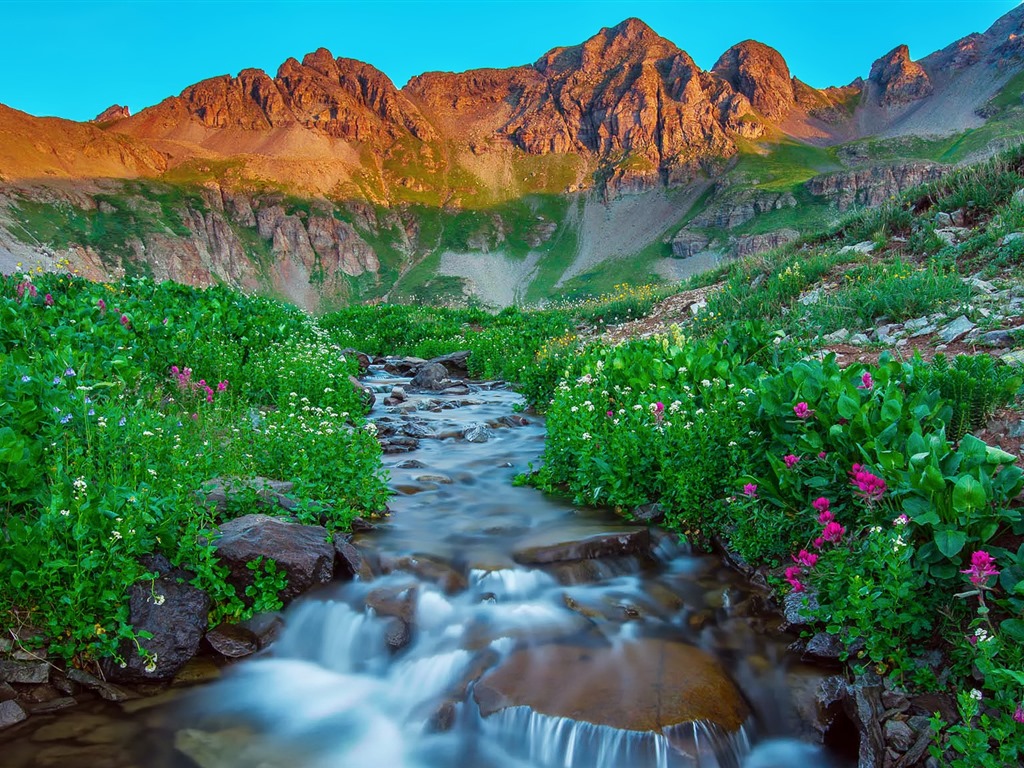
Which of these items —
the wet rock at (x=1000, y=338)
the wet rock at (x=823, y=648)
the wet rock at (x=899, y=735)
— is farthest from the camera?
the wet rock at (x=1000, y=338)

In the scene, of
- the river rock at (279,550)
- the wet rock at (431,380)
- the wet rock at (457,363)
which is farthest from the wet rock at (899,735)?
the wet rock at (457,363)

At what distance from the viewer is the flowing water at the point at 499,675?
3.70 metres

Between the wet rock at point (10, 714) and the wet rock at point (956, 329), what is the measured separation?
9119 millimetres

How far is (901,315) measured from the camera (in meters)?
9.03

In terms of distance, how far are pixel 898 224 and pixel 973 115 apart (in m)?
210

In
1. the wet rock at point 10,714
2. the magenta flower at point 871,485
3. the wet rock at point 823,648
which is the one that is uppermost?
the magenta flower at point 871,485

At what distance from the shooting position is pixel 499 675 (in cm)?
425

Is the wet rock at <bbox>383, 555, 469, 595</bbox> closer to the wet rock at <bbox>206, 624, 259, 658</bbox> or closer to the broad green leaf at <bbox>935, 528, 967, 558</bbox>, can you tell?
the wet rock at <bbox>206, 624, 259, 658</bbox>

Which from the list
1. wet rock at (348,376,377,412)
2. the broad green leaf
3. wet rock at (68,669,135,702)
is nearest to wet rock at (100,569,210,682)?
wet rock at (68,669,135,702)

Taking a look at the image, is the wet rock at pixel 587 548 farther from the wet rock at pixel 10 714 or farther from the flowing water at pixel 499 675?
the wet rock at pixel 10 714

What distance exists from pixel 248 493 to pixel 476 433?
16.8ft

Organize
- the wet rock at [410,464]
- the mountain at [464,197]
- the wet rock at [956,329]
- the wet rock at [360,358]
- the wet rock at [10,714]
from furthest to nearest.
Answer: the mountain at [464,197], the wet rock at [360,358], the wet rock at [410,464], the wet rock at [956,329], the wet rock at [10,714]

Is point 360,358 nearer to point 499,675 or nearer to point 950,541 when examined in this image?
point 499,675

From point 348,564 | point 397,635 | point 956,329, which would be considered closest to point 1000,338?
point 956,329
